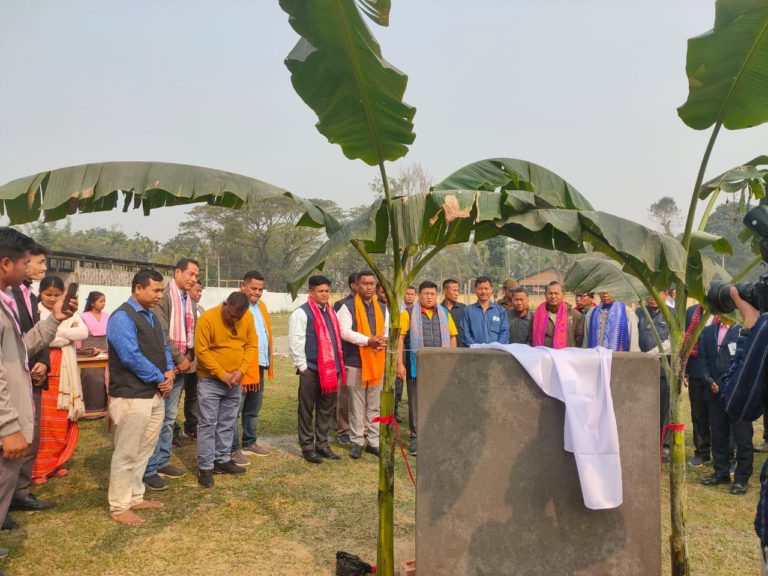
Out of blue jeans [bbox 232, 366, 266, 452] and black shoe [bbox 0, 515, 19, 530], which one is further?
blue jeans [bbox 232, 366, 266, 452]

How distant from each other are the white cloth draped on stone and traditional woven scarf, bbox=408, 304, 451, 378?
13.0ft

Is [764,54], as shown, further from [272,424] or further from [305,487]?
[272,424]

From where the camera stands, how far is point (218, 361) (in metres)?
5.88

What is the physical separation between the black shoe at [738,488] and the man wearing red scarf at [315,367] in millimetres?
4142

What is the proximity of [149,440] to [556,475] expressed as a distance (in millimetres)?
3511

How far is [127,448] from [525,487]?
3313mm

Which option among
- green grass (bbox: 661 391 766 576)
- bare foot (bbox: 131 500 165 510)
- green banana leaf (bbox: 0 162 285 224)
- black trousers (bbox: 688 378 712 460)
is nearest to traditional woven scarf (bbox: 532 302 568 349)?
black trousers (bbox: 688 378 712 460)

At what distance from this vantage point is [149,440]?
509 cm

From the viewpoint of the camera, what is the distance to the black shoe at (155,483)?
5621mm

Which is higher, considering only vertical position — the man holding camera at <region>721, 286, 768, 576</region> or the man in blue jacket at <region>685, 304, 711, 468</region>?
the man holding camera at <region>721, 286, 768, 576</region>

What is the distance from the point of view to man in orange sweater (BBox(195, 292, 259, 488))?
5766 millimetres

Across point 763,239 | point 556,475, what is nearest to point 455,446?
point 556,475

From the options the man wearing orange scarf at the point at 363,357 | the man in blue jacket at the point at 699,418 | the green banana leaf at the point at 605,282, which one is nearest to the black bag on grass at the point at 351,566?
the green banana leaf at the point at 605,282

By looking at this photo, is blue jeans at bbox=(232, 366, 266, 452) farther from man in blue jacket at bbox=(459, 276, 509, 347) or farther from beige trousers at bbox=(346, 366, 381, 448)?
man in blue jacket at bbox=(459, 276, 509, 347)
